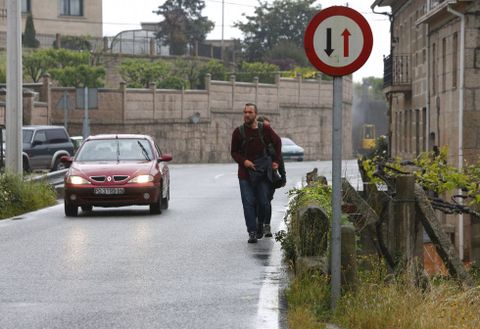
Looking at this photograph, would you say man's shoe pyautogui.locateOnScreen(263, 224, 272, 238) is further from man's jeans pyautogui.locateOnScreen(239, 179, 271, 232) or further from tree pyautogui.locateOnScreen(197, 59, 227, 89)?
tree pyautogui.locateOnScreen(197, 59, 227, 89)

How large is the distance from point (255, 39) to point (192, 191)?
90795 millimetres

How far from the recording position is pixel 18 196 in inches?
981

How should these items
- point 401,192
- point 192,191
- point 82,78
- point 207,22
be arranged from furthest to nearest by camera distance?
point 207,22 → point 82,78 → point 192,191 → point 401,192

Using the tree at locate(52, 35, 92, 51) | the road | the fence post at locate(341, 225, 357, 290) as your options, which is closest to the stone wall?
the tree at locate(52, 35, 92, 51)

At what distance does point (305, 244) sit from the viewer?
12.5 meters

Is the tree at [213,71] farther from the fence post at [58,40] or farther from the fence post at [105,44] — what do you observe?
the fence post at [58,40]

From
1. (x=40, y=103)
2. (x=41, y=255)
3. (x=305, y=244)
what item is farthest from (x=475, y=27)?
(x=40, y=103)

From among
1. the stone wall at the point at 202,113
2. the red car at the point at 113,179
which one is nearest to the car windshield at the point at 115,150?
the red car at the point at 113,179

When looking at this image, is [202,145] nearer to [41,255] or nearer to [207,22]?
[207,22]

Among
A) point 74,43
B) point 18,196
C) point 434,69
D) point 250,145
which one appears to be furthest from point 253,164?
point 74,43

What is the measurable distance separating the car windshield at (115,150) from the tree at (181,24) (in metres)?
80.9

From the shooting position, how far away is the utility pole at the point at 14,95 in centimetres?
2691

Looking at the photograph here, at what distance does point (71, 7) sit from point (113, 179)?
76413 millimetres

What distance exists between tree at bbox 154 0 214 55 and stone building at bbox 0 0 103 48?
901 cm
